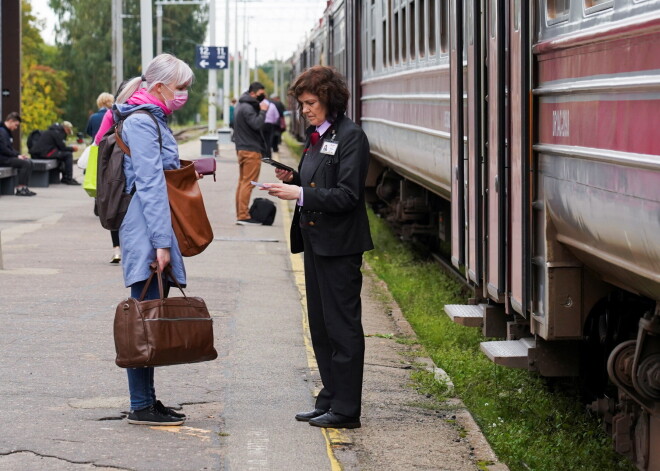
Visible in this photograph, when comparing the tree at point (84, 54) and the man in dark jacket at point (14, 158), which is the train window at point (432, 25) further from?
the tree at point (84, 54)

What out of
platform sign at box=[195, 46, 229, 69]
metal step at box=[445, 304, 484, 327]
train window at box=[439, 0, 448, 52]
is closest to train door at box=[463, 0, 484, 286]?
metal step at box=[445, 304, 484, 327]

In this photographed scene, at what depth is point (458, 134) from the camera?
812 cm

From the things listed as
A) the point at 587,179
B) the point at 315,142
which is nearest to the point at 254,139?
the point at 315,142

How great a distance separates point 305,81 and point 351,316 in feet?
3.58

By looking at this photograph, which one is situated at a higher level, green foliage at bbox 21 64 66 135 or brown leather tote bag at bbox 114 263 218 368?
green foliage at bbox 21 64 66 135

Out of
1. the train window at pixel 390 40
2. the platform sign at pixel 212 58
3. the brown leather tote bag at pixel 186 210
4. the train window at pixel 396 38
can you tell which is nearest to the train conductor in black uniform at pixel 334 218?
the brown leather tote bag at pixel 186 210

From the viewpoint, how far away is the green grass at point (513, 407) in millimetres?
6352

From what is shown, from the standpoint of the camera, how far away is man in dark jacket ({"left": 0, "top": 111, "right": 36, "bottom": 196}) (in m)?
20.8

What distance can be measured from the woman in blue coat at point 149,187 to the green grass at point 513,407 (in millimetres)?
1719

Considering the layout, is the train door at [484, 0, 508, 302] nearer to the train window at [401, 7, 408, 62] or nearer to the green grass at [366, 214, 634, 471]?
the green grass at [366, 214, 634, 471]

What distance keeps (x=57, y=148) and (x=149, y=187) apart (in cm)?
1826

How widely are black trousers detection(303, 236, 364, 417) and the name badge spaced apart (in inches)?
17.1

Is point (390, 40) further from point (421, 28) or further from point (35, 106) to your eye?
point (35, 106)

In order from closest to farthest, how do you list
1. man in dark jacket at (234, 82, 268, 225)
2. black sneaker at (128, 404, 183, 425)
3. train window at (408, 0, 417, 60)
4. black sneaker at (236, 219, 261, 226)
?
black sneaker at (128, 404, 183, 425), train window at (408, 0, 417, 60), man in dark jacket at (234, 82, 268, 225), black sneaker at (236, 219, 261, 226)
